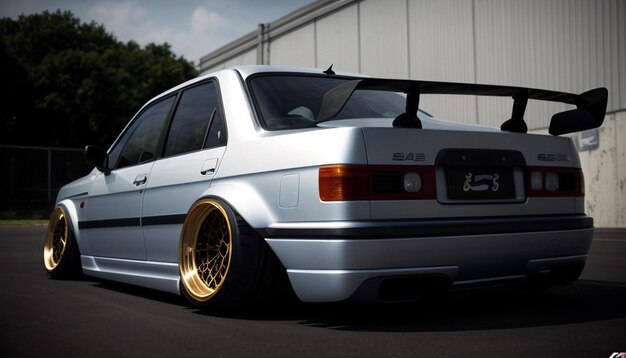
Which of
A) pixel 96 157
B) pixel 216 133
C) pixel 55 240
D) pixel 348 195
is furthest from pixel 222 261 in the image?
pixel 55 240

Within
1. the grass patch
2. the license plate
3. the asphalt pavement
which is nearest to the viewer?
the asphalt pavement

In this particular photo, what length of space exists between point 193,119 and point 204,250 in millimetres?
995

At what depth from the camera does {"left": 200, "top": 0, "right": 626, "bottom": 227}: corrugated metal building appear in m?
17.4

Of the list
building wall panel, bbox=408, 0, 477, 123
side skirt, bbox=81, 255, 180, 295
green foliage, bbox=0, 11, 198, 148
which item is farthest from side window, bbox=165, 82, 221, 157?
green foliage, bbox=0, 11, 198, 148

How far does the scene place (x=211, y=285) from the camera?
4027mm

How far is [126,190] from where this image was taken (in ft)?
16.8

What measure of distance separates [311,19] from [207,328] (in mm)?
25470

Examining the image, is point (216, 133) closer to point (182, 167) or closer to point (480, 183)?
point (182, 167)

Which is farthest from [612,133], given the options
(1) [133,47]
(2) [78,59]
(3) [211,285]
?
(1) [133,47]

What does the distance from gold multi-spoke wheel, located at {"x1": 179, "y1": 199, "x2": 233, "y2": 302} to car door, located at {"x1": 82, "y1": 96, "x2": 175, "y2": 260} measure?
2.28 ft

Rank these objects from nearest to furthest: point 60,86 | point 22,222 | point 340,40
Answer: point 22,222 < point 340,40 < point 60,86

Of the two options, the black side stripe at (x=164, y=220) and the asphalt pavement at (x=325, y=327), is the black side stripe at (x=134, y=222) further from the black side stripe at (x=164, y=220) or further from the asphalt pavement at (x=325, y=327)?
the asphalt pavement at (x=325, y=327)

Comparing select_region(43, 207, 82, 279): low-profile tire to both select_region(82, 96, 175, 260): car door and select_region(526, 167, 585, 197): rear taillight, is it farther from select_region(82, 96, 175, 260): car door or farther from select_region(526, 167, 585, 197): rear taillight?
select_region(526, 167, 585, 197): rear taillight

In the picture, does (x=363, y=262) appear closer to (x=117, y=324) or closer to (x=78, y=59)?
(x=117, y=324)
